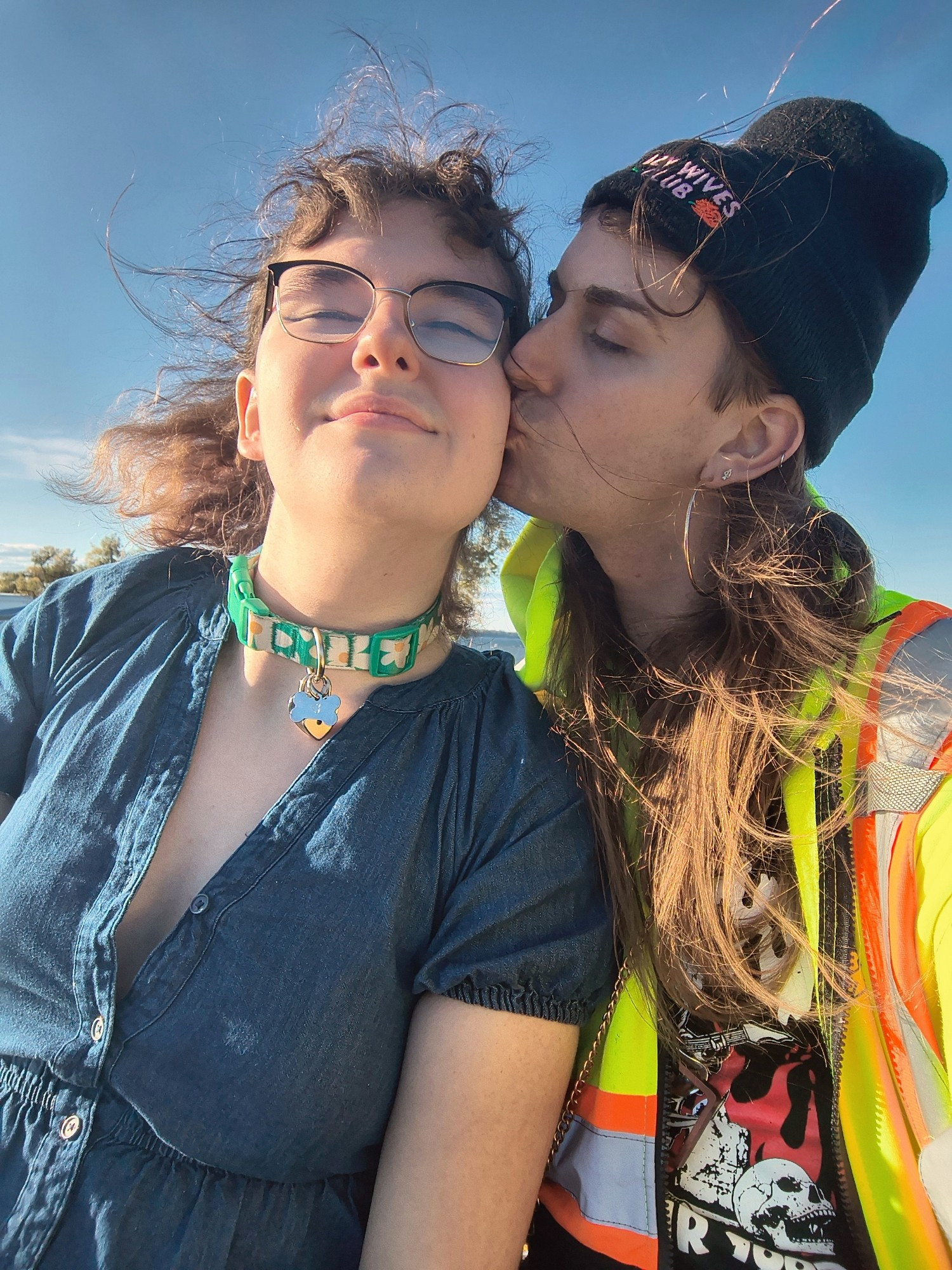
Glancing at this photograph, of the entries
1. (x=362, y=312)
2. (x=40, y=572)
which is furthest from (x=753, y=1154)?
(x=40, y=572)

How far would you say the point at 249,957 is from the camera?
47.8 inches

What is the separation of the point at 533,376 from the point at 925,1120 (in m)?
1.67

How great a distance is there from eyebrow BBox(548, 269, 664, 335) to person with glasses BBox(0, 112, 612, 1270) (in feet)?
0.63

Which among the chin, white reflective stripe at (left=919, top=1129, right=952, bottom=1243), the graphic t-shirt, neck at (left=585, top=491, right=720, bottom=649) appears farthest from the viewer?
neck at (left=585, top=491, right=720, bottom=649)

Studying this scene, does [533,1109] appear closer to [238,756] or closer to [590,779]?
[590,779]

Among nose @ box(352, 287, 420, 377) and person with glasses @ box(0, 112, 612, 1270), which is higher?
nose @ box(352, 287, 420, 377)

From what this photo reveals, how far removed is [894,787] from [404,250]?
148cm

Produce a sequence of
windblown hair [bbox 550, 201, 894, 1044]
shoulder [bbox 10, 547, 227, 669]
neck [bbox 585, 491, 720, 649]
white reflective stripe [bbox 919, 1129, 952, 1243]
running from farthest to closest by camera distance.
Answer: neck [bbox 585, 491, 720, 649], shoulder [bbox 10, 547, 227, 669], windblown hair [bbox 550, 201, 894, 1044], white reflective stripe [bbox 919, 1129, 952, 1243]

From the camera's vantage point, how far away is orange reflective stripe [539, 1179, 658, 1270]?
1373mm

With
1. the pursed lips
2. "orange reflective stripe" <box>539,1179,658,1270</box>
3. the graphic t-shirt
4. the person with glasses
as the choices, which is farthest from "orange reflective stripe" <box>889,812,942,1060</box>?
the pursed lips

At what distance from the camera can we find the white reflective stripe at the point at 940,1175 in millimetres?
1125

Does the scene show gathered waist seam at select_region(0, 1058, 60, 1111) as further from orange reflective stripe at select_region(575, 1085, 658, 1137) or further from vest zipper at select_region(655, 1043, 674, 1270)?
vest zipper at select_region(655, 1043, 674, 1270)

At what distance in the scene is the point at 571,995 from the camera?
1312 mm

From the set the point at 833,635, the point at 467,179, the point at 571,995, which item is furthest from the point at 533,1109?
→ the point at 467,179
